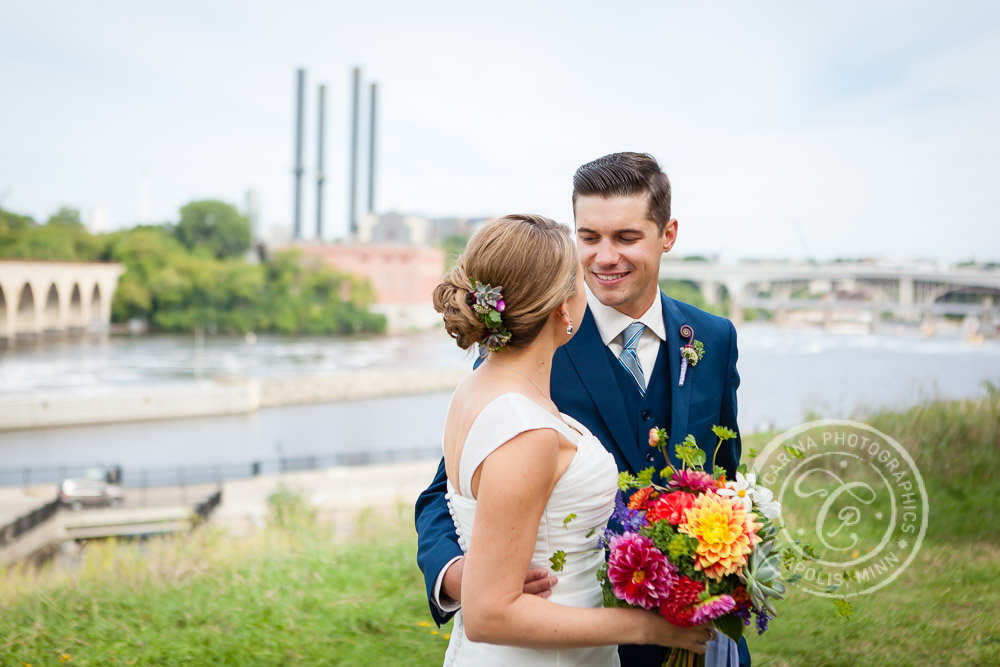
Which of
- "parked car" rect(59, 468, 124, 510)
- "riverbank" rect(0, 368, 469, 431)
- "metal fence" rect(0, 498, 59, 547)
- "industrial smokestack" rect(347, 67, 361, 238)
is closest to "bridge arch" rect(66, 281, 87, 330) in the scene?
"riverbank" rect(0, 368, 469, 431)

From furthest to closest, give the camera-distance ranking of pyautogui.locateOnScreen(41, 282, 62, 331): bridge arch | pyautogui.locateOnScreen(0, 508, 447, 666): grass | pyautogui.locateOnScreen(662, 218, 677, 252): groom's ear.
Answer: pyautogui.locateOnScreen(41, 282, 62, 331): bridge arch → pyautogui.locateOnScreen(0, 508, 447, 666): grass → pyautogui.locateOnScreen(662, 218, 677, 252): groom's ear

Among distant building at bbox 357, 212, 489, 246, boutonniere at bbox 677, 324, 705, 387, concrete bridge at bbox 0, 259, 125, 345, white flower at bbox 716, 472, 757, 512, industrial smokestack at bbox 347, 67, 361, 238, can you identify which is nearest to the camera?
white flower at bbox 716, 472, 757, 512

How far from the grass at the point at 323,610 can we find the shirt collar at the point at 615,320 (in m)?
2.26

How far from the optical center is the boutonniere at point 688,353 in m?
1.67

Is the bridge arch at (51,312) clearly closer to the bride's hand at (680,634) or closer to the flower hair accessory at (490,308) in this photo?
the flower hair accessory at (490,308)

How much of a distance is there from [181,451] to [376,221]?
44.7 m

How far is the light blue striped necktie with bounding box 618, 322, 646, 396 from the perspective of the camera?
167cm

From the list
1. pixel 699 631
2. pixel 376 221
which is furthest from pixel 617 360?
pixel 376 221

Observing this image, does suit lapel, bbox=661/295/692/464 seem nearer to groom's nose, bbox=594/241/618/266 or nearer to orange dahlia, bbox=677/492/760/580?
groom's nose, bbox=594/241/618/266

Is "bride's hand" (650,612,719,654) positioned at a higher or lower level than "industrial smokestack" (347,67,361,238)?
lower

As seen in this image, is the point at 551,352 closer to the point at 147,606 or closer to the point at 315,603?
the point at 315,603

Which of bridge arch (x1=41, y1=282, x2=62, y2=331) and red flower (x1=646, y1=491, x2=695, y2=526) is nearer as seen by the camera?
red flower (x1=646, y1=491, x2=695, y2=526)

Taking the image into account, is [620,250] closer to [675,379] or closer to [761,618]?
[675,379]

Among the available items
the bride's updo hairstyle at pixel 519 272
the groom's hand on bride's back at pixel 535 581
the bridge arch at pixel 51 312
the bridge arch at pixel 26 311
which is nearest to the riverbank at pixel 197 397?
the bridge arch at pixel 26 311
